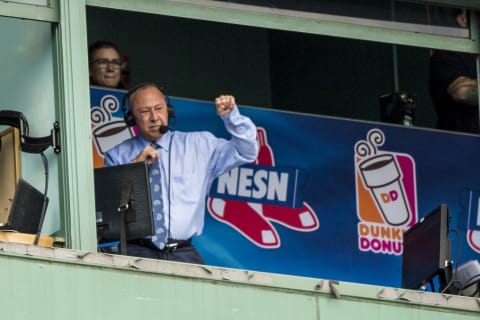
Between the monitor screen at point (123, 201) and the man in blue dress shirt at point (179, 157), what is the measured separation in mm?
864

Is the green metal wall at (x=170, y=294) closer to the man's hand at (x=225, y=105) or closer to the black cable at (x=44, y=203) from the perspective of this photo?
the black cable at (x=44, y=203)

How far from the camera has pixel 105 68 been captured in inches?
546

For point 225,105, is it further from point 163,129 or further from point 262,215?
point 262,215

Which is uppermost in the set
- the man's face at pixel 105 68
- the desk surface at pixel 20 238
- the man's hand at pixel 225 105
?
the man's face at pixel 105 68

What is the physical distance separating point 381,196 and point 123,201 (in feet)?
11.4

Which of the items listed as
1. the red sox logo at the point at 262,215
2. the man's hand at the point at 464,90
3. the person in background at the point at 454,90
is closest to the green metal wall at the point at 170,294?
the person in background at the point at 454,90

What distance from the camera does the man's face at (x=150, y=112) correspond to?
12984 mm

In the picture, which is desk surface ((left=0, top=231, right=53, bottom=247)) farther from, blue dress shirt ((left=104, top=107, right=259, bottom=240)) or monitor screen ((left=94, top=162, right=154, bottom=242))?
blue dress shirt ((left=104, top=107, right=259, bottom=240))

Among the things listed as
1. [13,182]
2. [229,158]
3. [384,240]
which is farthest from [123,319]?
[384,240]

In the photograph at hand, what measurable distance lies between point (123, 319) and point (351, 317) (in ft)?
4.27

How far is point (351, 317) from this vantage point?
11.7 meters

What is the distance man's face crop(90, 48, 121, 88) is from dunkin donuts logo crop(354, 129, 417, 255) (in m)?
1.85

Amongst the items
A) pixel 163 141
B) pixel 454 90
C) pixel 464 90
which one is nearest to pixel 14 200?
pixel 163 141

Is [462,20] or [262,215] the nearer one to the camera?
[462,20]
